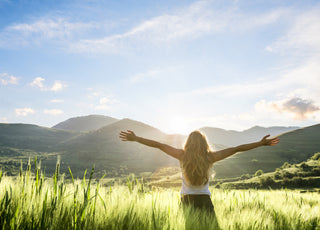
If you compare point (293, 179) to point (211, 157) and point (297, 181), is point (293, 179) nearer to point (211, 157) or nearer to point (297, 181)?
point (297, 181)

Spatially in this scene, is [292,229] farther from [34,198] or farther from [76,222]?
[34,198]

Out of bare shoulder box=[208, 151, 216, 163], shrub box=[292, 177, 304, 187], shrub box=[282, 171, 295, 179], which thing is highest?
bare shoulder box=[208, 151, 216, 163]

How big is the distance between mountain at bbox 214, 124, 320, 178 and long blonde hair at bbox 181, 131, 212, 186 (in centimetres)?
10845

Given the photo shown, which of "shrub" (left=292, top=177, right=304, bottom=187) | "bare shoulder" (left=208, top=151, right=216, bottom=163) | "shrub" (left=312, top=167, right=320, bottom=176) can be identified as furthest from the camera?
"shrub" (left=312, top=167, right=320, bottom=176)

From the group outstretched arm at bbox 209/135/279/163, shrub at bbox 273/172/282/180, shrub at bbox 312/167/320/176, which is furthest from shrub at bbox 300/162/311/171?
outstretched arm at bbox 209/135/279/163

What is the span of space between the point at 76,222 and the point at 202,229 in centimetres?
104

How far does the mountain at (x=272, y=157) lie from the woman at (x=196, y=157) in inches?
4269

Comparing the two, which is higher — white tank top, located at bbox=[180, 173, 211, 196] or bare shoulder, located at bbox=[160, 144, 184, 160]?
bare shoulder, located at bbox=[160, 144, 184, 160]

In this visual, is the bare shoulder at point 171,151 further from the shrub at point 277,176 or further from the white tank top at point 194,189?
the shrub at point 277,176

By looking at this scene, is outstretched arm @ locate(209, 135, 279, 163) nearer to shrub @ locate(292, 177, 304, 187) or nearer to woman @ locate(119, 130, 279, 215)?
woman @ locate(119, 130, 279, 215)

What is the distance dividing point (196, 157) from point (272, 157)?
435ft

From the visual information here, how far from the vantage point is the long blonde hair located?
4.59 meters

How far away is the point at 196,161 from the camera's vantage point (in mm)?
4703

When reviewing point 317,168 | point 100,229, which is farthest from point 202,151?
point 317,168
